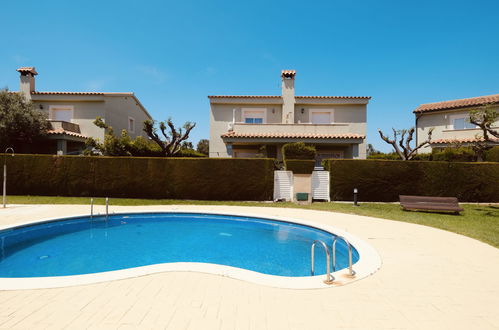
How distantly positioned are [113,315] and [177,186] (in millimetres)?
14075

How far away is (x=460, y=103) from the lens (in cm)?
2448

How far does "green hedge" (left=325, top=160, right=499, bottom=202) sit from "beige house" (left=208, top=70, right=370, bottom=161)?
4.96 metres

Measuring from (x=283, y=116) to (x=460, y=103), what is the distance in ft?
62.6

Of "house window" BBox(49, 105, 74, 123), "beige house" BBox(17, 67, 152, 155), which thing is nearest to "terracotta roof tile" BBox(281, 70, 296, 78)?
"beige house" BBox(17, 67, 152, 155)

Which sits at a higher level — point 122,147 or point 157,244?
point 122,147

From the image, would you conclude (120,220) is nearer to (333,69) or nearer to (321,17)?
(321,17)

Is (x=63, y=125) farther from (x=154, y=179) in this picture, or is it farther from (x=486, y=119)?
(x=486, y=119)

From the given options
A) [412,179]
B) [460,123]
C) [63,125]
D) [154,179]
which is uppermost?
[460,123]

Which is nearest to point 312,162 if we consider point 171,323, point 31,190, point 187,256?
point 187,256

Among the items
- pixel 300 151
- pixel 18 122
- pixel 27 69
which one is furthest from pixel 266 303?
pixel 27 69

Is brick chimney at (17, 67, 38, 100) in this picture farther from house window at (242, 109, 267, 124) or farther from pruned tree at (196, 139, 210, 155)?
pruned tree at (196, 139, 210, 155)

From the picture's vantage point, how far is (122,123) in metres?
26.4

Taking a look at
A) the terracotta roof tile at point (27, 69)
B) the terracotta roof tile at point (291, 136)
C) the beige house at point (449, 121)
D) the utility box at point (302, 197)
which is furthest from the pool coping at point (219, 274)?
the terracotta roof tile at point (27, 69)

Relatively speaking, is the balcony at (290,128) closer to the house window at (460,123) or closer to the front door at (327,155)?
the front door at (327,155)
